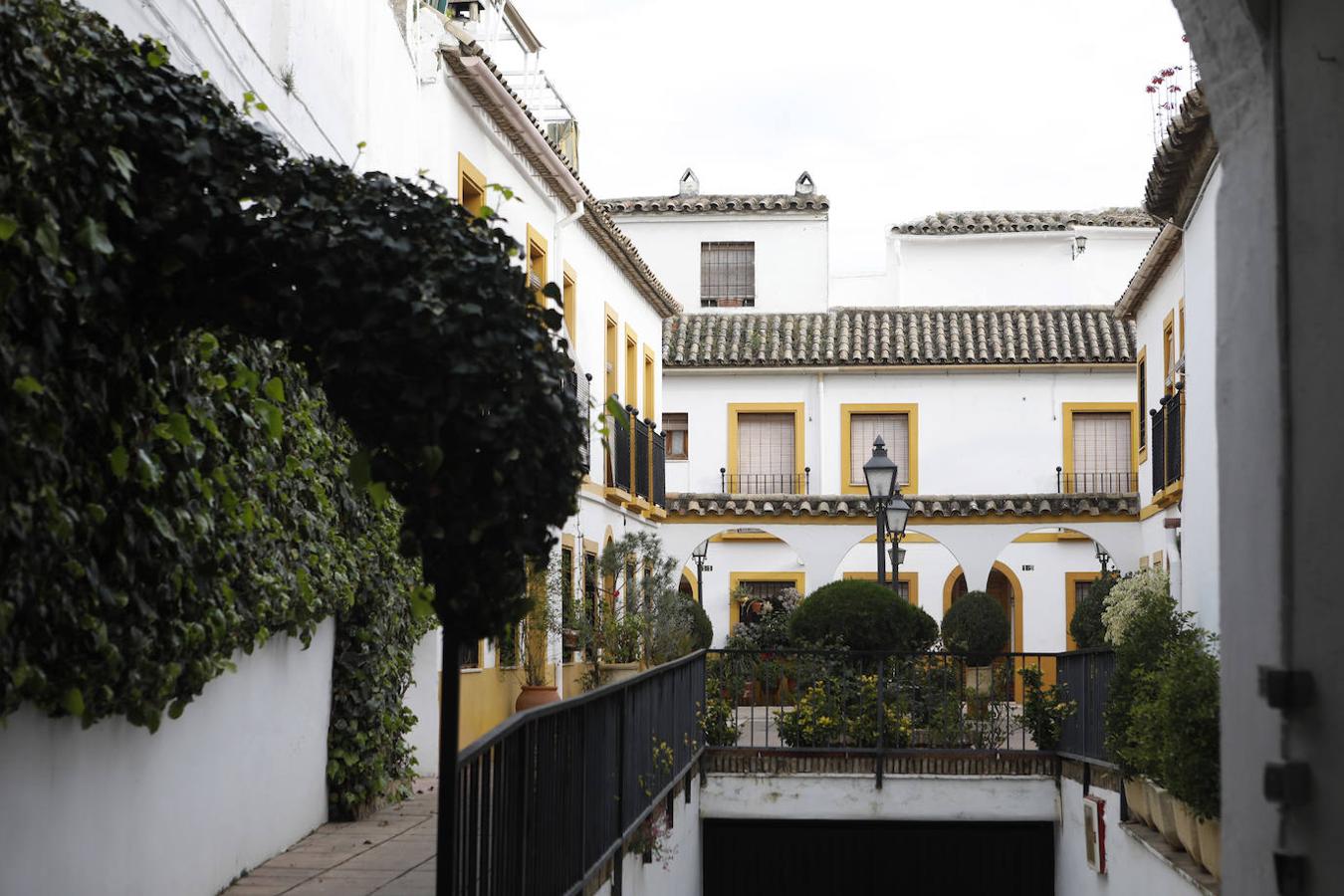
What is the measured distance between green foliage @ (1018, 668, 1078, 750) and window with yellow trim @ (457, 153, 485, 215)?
250 inches

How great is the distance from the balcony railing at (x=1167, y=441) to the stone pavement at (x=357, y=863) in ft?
34.9

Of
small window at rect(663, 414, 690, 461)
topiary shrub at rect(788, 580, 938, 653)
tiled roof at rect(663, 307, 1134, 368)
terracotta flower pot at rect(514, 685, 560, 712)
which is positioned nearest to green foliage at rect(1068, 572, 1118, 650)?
tiled roof at rect(663, 307, 1134, 368)

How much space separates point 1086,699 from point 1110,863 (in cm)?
177

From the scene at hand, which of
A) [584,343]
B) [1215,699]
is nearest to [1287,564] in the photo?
[1215,699]

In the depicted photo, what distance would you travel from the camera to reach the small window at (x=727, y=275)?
3350cm

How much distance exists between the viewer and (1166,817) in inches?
405

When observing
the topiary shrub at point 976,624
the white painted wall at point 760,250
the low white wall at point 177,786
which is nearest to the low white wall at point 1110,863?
the low white wall at point 177,786

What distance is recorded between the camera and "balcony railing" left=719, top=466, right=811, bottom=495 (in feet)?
102

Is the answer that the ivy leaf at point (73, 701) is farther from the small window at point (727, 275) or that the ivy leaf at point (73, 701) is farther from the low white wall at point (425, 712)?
the small window at point (727, 275)

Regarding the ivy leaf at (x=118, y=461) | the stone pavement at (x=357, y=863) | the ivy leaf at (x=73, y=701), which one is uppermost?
the ivy leaf at (x=118, y=461)

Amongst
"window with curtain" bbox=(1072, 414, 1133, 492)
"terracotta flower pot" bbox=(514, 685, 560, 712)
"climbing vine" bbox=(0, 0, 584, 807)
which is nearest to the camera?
"climbing vine" bbox=(0, 0, 584, 807)

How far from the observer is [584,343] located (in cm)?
2019

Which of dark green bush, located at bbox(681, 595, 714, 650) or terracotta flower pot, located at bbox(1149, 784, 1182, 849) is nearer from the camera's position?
terracotta flower pot, located at bbox(1149, 784, 1182, 849)

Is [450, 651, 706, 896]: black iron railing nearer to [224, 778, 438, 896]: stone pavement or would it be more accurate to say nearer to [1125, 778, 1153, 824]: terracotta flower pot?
[224, 778, 438, 896]: stone pavement
